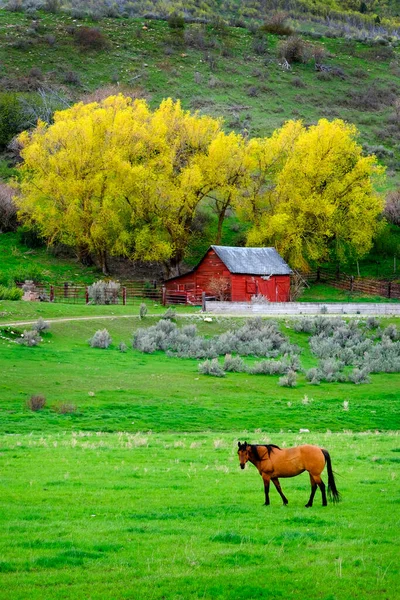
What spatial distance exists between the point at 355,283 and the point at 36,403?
42.9 metres

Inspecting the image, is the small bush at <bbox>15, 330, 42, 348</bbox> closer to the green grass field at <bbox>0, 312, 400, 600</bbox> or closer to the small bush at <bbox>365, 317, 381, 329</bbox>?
the green grass field at <bbox>0, 312, 400, 600</bbox>

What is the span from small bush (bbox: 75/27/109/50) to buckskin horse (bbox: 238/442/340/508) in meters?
114

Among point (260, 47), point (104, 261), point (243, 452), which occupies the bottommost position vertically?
point (243, 452)

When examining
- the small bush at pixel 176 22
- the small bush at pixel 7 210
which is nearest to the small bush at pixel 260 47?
the small bush at pixel 176 22

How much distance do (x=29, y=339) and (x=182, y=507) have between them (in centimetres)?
2477

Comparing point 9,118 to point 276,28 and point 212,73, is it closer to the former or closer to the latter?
point 212,73

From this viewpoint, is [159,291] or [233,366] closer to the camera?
[233,366]

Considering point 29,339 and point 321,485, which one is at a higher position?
point 29,339

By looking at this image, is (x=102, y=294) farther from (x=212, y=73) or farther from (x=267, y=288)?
(x=212, y=73)

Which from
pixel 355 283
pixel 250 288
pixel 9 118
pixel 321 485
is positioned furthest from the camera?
pixel 9 118

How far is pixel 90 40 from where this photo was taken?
12000 centimetres

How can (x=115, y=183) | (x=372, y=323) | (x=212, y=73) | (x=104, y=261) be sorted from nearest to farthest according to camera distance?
(x=372, y=323) → (x=115, y=183) → (x=104, y=261) → (x=212, y=73)

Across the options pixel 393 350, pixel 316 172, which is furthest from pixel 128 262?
pixel 393 350

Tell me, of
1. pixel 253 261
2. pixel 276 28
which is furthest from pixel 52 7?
pixel 253 261
